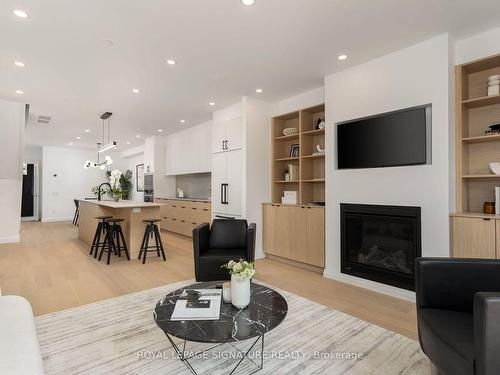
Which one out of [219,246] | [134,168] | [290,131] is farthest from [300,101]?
[134,168]

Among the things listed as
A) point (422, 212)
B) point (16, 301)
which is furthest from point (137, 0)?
point (422, 212)

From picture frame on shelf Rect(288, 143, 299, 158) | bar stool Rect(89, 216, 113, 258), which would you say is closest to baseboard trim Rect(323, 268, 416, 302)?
picture frame on shelf Rect(288, 143, 299, 158)

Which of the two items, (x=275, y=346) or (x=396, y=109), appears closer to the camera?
(x=275, y=346)

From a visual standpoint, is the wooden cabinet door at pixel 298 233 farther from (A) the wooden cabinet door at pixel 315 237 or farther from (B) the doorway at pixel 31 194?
(B) the doorway at pixel 31 194

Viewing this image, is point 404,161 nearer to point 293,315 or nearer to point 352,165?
point 352,165

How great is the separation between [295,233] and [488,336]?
124 inches

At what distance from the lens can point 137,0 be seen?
2271 millimetres

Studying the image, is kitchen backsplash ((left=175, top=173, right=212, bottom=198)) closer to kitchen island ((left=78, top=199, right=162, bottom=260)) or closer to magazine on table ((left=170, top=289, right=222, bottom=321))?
kitchen island ((left=78, top=199, right=162, bottom=260))

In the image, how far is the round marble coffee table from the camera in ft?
4.91

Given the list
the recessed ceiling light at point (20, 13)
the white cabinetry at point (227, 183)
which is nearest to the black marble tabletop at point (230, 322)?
the recessed ceiling light at point (20, 13)

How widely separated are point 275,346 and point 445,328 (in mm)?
1136

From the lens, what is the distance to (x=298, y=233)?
14.0 ft

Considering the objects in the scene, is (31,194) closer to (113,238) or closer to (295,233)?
(113,238)

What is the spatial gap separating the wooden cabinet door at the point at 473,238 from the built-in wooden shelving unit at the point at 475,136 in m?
0.21
